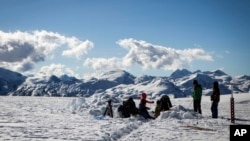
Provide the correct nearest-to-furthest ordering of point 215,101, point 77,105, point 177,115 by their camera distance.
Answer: point 177,115, point 215,101, point 77,105

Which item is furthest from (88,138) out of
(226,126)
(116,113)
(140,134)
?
(116,113)

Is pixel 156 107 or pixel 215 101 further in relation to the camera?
pixel 156 107

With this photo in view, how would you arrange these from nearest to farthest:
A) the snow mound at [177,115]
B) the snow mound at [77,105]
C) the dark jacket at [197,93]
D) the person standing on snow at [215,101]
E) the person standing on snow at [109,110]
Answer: the snow mound at [177,115]
the person standing on snow at [215,101]
the person standing on snow at [109,110]
the dark jacket at [197,93]
the snow mound at [77,105]

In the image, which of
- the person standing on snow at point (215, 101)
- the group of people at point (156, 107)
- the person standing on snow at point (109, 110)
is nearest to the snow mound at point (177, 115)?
the group of people at point (156, 107)

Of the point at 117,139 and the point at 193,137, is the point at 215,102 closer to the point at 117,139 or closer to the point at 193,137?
the point at 193,137

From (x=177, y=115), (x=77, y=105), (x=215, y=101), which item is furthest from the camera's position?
(x=77, y=105)

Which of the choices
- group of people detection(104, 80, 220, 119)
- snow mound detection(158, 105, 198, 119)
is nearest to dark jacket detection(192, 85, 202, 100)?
group of people detection(104, 80, 220, 119)

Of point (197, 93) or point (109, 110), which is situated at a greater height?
point (197, 93)

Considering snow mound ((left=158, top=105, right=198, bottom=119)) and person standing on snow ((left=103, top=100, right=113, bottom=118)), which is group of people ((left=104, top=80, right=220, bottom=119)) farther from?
snow mound ((left=158, top=105, right=198, bottom=119))

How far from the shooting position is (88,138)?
43.7 feet

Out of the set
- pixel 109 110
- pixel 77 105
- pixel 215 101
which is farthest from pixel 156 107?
pixel 77 105

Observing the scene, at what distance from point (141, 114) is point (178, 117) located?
2.49 meters

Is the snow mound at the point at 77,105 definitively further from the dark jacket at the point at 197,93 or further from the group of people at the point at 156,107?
the dark jacket at the point at 197,93

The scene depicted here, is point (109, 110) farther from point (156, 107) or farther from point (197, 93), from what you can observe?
point (197, 93)
